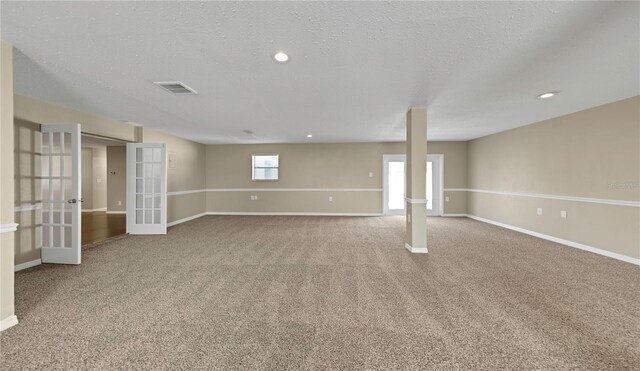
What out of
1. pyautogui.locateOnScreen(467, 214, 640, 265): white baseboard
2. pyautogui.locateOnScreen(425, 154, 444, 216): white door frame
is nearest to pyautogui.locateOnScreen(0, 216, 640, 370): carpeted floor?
pyautogui.locateOnScreen(467, 214, 640, 265): white baseboard

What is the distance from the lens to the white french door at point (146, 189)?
16.9 feet

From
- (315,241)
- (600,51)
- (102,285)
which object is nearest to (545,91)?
(600,51)

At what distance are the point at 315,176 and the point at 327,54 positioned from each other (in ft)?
18.8

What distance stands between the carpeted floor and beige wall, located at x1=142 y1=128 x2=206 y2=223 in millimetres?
2627

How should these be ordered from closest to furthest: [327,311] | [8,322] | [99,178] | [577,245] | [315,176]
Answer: [8,322] < [327,311] < [577,245] < [315,176] < [99,178]

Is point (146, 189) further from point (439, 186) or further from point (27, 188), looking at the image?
point (439, 186)

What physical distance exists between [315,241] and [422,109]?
2.89 m

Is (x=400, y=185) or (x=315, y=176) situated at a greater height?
(x=315, y=176)

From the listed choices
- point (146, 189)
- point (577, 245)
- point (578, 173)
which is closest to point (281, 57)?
point (146, 189)

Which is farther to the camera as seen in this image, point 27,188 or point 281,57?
point 27,188

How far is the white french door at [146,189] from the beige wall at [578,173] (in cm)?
763

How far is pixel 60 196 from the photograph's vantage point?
354 cm

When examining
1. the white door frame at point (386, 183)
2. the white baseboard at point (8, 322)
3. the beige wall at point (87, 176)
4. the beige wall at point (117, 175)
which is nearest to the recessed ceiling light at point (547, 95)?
the white door frame at point (386, 183)

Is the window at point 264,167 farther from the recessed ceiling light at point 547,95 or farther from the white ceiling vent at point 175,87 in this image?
the recessed ceiling light at point 547,95
